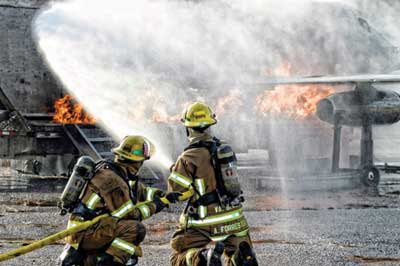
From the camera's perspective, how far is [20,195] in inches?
531

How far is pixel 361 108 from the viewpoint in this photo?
1717 cm

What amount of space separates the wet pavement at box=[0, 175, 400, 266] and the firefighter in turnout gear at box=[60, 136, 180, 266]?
2402 millimetres

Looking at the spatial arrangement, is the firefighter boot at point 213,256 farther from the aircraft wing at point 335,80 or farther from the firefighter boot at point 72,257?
the aircraft wing at point 335,80

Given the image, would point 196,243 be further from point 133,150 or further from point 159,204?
point 133,150

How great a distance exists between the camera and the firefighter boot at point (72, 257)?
17.2ft

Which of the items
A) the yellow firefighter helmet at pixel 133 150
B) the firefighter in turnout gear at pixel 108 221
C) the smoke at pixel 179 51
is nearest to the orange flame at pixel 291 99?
the smoke at pixel 179 51

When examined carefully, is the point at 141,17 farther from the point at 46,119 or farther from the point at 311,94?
the point at 311,94

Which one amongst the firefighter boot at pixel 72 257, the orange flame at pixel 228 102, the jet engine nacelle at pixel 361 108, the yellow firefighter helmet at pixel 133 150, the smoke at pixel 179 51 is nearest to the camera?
the firefighter boot at pixel 72 257

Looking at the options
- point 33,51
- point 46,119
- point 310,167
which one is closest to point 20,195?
point 46,119

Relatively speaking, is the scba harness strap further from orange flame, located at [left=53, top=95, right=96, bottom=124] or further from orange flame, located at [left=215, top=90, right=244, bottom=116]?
orange flame, located at [left=215, top=90, right=244, bottom=116]

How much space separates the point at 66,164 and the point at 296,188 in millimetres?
5197

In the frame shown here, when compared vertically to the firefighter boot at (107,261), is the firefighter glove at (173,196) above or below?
above

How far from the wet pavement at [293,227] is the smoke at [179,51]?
289cm

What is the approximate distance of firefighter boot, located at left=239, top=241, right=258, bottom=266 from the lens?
5.67m
